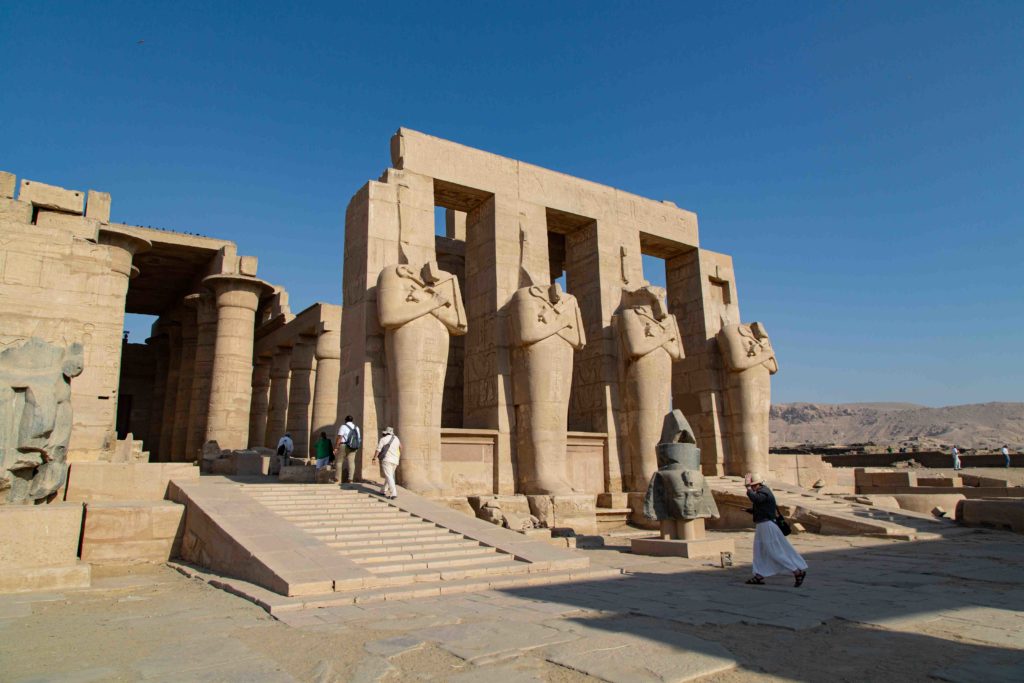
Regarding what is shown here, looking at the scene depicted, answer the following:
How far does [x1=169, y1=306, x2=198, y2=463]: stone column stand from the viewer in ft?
72.8

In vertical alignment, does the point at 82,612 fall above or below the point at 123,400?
below

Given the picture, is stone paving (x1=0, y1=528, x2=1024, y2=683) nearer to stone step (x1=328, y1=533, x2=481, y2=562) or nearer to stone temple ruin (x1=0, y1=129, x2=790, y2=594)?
stone temple ruin (x1=0, y1=129, x2=790, y2=594)

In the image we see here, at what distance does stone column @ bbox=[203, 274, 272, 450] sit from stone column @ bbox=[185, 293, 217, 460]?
67.3 inches

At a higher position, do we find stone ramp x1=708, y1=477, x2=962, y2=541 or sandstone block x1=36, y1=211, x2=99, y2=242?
sandstone block x1=36, y1=211, x2=99, y2=242

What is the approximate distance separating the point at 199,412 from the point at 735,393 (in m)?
15.5

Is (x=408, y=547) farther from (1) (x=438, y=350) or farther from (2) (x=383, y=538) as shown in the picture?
(1) (x=438, y=350)


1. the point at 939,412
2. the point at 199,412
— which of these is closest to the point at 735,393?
the point at 199,412

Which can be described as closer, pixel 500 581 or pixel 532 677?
pixel 532 677

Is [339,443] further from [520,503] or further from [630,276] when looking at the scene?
[630,276]

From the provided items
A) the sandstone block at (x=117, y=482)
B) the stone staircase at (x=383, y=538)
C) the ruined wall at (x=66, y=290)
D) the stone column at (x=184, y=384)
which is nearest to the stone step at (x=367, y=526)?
the stone staircase at (x=383, y=538)

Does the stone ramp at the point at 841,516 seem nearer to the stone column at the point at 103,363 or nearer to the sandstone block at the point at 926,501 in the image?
the sandstone block at the point at 926,501

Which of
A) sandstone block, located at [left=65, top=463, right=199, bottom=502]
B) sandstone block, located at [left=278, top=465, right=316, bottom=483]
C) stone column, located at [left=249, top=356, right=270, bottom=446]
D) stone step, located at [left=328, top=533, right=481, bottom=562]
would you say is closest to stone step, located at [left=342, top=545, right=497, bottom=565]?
stone step, located at [left=328, top=533, right=481, bottom=562]

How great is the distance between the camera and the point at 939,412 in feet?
268

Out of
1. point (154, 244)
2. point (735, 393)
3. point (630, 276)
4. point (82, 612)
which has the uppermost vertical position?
point (154, 244)
